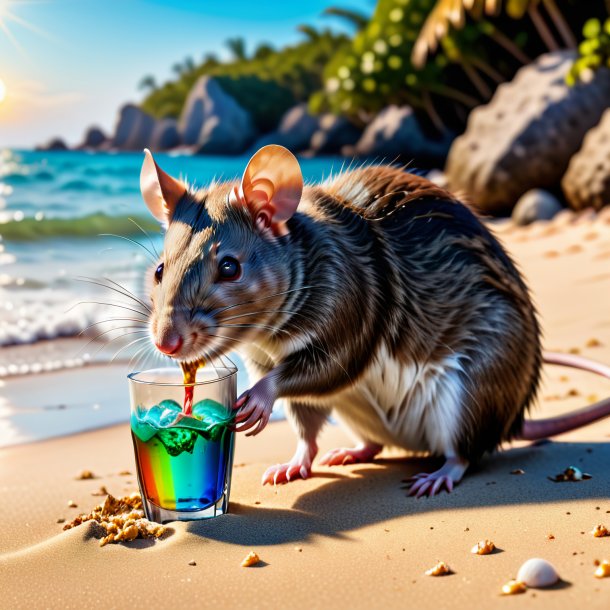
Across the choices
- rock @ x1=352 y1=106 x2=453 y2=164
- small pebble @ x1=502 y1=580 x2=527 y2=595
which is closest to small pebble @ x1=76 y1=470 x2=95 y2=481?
small pebble @ x1=502 y1=580 x2=527 y2=595

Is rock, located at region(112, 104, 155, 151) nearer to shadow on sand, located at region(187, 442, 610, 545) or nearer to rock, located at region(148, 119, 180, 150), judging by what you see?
rock, located at region(148, 119, 180, 150)

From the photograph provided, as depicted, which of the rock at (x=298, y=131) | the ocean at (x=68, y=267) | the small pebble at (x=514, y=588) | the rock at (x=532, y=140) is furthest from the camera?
the rock at (x=298, y=131)

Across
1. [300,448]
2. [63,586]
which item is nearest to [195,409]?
[63,586]

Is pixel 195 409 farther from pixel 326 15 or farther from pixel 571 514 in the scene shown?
pixel 326 15

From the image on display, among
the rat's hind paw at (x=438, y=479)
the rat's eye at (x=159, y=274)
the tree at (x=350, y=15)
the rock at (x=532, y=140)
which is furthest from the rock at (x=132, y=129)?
the rat's eye at (x=159, y=274)

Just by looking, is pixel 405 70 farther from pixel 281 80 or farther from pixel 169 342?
pixel 169 342

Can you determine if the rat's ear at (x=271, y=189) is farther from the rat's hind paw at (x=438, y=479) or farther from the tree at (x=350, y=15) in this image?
the tree at (x=350, y=15)
